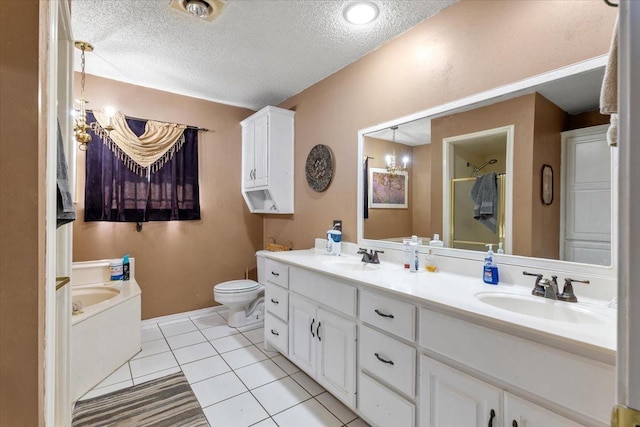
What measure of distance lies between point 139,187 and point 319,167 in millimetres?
1845

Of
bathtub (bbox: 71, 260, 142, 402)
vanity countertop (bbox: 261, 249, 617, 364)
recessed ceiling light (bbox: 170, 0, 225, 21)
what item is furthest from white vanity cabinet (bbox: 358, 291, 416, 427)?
recessed ceiling light (bbox: 170, 0, 225, 21)

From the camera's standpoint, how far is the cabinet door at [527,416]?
35.8 inches

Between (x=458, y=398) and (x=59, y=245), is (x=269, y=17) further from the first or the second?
(x=458, y=398)

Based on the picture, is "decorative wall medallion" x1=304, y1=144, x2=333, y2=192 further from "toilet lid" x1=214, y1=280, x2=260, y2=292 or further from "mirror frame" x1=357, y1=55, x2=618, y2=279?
"toilet lid" x1=214, y1=280, x2=260, y2=292

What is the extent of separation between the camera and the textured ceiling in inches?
72.5

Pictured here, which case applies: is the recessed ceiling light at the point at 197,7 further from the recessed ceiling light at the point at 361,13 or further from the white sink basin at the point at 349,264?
the white sink basin at the point at 349,264

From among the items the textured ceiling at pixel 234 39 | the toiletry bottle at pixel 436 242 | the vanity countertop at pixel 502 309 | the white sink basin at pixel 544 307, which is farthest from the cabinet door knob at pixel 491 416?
the textured ceiling at pixel 234 39

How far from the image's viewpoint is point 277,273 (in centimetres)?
232

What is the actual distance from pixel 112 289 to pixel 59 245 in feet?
4.50

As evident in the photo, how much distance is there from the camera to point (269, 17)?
6.29ft

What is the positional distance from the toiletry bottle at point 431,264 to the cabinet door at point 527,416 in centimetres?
86

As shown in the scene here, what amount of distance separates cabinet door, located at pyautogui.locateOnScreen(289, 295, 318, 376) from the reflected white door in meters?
1.45

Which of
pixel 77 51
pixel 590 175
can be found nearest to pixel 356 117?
pixel 590 175

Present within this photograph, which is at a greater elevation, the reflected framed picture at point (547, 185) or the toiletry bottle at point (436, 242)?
the reflected framed picture at point (547, 185)
